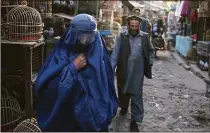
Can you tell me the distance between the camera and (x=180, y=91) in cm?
1034

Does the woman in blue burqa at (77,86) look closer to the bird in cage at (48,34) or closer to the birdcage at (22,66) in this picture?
the birdcage at (22,66)

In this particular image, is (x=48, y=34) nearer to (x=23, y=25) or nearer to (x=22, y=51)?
(x=22, y=51)

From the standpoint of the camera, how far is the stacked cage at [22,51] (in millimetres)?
5672

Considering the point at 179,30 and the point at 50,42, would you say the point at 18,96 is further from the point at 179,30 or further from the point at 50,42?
the point at 179,30

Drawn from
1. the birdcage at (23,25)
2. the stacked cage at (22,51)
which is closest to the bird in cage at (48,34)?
the stacked cage at (22,51)

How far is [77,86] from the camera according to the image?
3.12 meters

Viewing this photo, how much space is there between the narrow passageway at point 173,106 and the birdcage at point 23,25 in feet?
7.05

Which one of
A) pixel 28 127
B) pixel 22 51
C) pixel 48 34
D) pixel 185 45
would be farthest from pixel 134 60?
pixel 185 45

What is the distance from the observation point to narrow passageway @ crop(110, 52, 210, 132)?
6.84 m

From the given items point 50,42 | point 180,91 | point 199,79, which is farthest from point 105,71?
point 199,79

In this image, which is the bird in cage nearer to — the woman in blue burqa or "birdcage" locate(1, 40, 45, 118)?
"birdcage" locate(1, 40, 45, 118)

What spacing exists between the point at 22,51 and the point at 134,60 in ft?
6.27

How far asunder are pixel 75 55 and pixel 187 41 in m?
14.9

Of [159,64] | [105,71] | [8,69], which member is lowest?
[159,64]
